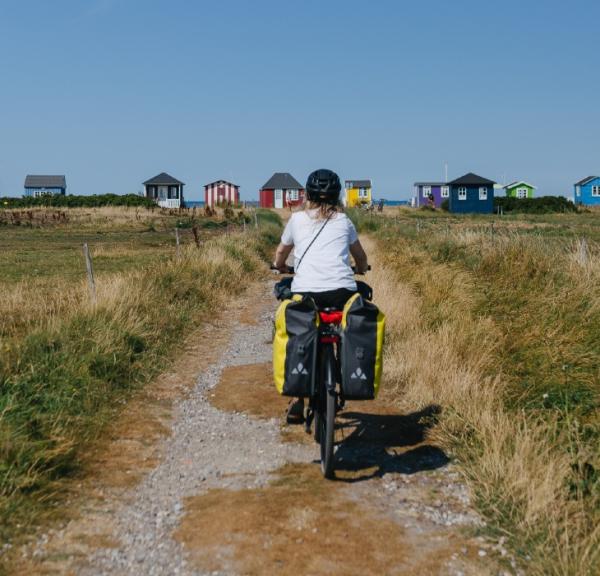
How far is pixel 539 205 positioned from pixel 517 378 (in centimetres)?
7342

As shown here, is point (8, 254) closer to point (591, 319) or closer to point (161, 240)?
point (161, 240)

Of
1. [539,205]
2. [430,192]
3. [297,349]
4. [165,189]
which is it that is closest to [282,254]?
[297,349]

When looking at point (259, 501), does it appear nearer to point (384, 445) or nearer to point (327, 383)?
point (327, 383)

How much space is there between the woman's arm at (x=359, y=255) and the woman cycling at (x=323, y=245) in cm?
15

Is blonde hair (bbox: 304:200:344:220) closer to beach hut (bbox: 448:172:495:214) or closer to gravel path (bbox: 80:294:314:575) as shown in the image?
gravel path (bbox: 80:294:314:575)

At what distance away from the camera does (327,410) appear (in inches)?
191

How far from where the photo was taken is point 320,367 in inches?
200

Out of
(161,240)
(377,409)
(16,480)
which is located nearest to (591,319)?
(377,409)

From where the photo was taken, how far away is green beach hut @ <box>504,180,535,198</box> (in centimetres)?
10594

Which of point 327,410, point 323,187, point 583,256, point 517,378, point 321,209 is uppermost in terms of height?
point 323,187

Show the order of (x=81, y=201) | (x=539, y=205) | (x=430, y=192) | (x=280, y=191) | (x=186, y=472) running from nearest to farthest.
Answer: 1. (x=186, y=472)
2. (x=81, y=201)
3. (x=539, y=205)
4. (x=280, y=191)
5. (x=430, y=192)

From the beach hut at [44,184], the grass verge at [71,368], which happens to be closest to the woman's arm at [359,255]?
the grass verge at [71,368]

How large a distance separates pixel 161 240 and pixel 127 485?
2953 centimetres

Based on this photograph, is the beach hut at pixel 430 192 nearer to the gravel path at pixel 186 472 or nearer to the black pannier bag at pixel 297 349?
the gravel path at pixel 186 472
